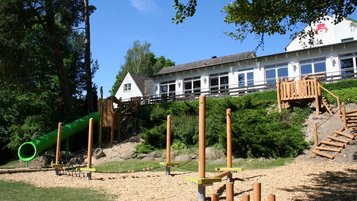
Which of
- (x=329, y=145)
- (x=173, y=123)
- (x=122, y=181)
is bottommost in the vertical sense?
(x=122, y=181)

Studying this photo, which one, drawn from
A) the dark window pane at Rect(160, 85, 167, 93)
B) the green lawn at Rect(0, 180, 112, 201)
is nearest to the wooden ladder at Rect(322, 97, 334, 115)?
the green lawn at Rect(0, 180, 112, 201)

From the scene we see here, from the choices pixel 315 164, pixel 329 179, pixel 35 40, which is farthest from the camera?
pixel 35 40

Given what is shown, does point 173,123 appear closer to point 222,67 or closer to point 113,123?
point 113,123

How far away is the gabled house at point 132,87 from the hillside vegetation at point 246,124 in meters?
21.8

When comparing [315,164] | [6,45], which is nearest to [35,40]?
[6,45]

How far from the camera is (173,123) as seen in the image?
22547 mm

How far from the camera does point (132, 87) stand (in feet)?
162

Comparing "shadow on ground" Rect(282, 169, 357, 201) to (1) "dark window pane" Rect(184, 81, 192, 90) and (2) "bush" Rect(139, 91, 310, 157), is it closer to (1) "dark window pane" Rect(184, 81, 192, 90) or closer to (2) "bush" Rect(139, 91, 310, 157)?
(2) "bush" Rect(139, 91, 310, 157)

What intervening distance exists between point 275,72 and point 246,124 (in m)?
12.9

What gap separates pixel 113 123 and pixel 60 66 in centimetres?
636

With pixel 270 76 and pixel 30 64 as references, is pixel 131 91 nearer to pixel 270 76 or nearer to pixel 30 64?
pixel 270 76

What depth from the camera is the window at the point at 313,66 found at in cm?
2803

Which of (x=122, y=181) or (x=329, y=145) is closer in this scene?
(x=122, y=181)

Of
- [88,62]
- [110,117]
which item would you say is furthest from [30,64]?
[110,117]
